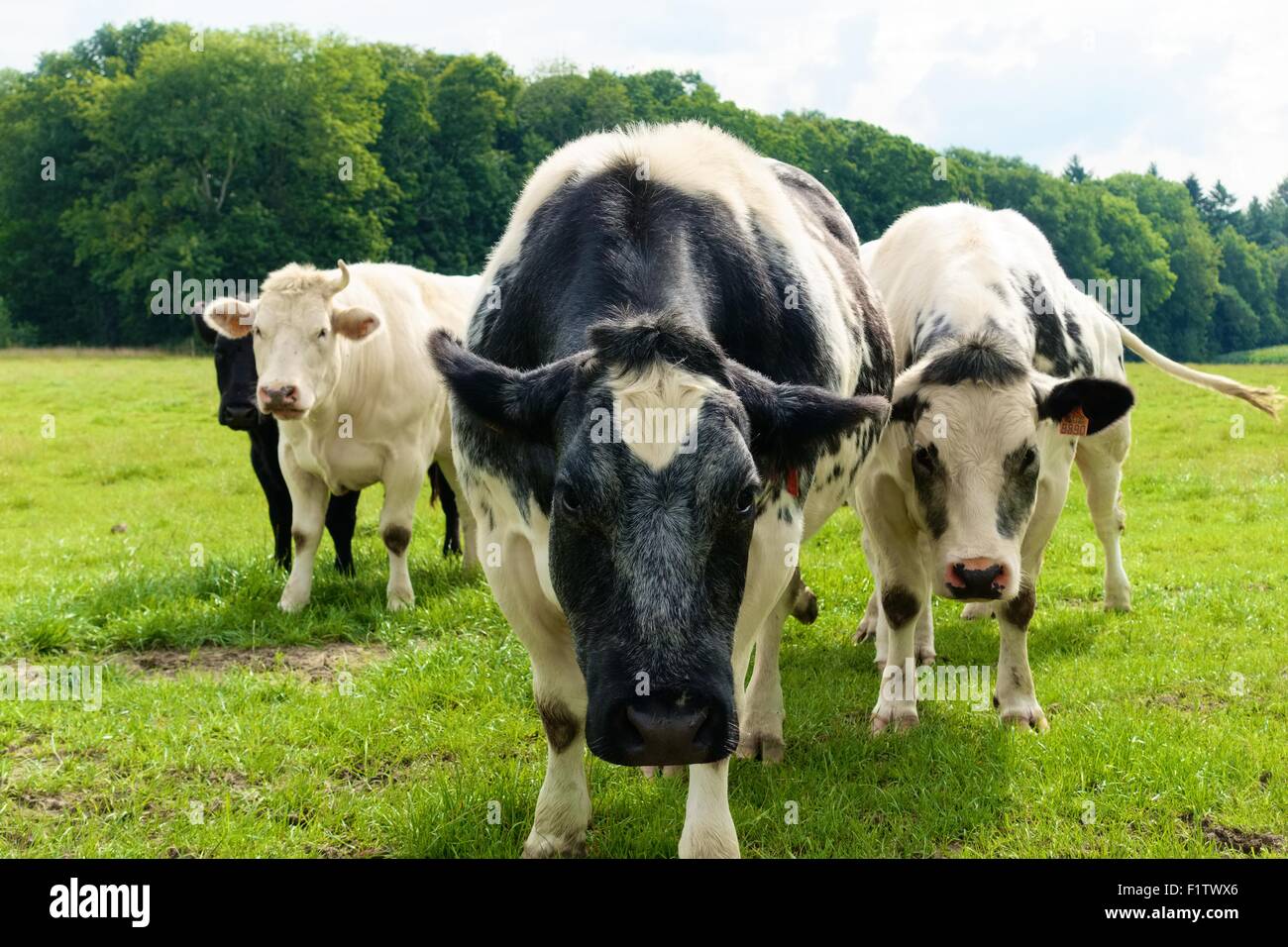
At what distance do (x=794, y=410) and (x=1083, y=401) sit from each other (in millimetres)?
2457

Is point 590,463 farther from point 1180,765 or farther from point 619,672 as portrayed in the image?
point 1180,765

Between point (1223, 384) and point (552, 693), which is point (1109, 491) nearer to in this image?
point (1223, 384)

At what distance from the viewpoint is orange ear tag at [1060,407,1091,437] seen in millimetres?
5212

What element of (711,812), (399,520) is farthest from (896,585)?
(399,520)

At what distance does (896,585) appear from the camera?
5.67 m

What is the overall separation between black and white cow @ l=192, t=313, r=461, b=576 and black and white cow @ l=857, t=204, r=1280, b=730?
424 cm

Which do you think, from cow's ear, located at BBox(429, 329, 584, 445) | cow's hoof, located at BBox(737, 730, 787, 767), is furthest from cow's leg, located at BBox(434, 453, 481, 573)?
cow's ear, located at BBox(429, 329, 584, 445)

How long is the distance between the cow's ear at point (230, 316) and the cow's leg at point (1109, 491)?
5.92 metres

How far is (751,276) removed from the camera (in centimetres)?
393

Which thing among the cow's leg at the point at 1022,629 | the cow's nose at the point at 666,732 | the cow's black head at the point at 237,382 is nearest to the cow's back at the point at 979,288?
the cow's leg at the point at 1022,629

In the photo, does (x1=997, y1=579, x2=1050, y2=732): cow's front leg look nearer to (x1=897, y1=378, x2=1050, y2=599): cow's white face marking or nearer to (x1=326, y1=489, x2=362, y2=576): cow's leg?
(x1=897, y1=378, x2=1050, y2=599): cow's white face marking

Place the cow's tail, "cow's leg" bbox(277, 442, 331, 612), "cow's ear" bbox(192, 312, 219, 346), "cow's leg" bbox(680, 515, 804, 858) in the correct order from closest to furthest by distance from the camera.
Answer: "cow's leg" bbox(680, 515, 804, 858)
the cow's tail
"cow's leg" bbox(277, 442, 331, 612)
"cow's ear" bbox(192, 312, 219, 346)

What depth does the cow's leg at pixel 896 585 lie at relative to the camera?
18.2 ft

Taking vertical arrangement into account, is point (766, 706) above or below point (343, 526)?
above
